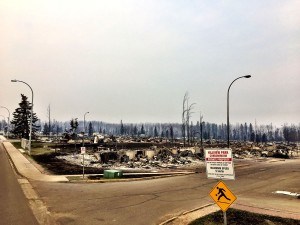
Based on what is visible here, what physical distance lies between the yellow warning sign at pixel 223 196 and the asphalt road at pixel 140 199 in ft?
12.2

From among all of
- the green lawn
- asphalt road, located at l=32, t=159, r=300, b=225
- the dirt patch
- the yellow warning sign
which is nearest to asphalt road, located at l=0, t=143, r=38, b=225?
asphalt road, located at l=32, t=159, r=300, b=225

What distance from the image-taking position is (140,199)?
58.4 ft

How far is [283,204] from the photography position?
1761 centimetres

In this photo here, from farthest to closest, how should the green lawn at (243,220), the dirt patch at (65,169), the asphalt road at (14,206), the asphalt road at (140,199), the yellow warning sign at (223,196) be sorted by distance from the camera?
the dirt patch at (65,169) → the asphalt road at (140,199) → the asphalt road at (14,206) → the green lawn at (243,220) → the yellow warning sign at (223,196)

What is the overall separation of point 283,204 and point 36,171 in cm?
2108

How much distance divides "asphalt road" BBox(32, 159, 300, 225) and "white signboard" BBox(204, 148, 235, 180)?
4.01 metres

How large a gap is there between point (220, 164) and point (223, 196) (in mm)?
952

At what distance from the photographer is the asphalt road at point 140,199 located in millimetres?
14078

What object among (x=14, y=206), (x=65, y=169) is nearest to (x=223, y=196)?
(x=14, y=206)

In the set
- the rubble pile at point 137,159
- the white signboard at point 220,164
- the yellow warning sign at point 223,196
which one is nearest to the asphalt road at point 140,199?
the yellow warning sign at point 223,196

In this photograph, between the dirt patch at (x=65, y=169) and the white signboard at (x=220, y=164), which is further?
the dirt patch at (x=65, y=169)

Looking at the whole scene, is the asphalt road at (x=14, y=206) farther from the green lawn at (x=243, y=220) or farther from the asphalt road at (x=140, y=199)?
the green lawn at (x=243, y=220)

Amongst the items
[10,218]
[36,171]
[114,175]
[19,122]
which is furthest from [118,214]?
[19,122]

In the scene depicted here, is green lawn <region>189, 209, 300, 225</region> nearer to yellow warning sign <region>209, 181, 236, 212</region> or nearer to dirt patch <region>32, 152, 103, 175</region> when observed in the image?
yellow warning sign <region>209, 181, 236, 212</region>
